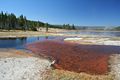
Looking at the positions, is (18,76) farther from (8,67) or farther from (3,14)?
(3,14)

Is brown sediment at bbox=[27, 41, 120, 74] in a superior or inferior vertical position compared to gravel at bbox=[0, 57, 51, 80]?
inferior

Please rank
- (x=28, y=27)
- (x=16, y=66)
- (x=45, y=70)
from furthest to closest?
(x=28, y=27) → (x=16, y=66) → (x=45, y=70)

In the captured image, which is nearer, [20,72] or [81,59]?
[20,72]

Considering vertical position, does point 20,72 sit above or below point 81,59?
above

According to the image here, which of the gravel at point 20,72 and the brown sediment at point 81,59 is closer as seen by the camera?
the gravel at point 20,72

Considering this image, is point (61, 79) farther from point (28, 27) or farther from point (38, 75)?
point (28, 27)

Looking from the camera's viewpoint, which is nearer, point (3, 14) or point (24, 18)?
point (3, 14)

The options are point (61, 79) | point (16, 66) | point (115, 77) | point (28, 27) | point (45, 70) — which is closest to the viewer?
point (61, 79)

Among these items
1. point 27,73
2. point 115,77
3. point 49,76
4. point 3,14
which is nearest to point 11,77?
point 27,73

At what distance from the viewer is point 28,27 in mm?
150750

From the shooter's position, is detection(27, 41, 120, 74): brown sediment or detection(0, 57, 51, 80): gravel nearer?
detection(0, 57, 51, 80): gravel

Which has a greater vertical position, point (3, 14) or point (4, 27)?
point (3, 14)

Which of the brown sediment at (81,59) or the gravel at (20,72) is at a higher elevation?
the gravel at (20,72)

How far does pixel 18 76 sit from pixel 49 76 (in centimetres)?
279
